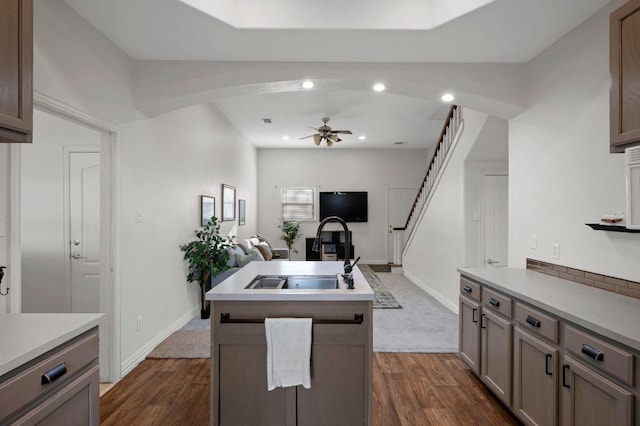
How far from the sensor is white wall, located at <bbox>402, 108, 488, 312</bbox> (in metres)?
4.00

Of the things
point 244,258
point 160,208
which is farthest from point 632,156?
point 244,258

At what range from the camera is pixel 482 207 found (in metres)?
4.11

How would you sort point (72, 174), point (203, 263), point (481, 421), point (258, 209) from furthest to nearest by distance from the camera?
point (258, 209) → point (203, 263) → point (72, 174) → point (481, 421)

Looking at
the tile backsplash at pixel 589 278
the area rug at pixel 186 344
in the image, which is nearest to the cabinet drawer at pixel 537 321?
the tile backsplash at pixel 589 278

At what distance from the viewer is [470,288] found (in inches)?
103

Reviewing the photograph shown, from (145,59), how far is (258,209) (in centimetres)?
564

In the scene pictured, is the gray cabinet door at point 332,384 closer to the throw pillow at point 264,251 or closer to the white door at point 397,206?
the throw pillow at point 264,251

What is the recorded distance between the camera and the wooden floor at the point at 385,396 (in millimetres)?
2176

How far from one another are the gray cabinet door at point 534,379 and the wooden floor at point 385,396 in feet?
1.10

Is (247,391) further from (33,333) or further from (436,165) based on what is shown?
(436,165)

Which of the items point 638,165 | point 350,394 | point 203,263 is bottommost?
point 350,394

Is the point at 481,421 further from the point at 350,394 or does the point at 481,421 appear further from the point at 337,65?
the point at 337,65

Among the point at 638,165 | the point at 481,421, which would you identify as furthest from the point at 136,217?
the point at 638,165

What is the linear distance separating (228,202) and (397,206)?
15.1 ft
